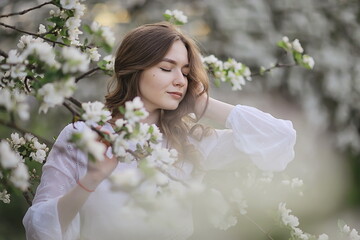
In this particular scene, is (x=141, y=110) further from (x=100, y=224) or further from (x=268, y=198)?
(x=268, y=198)

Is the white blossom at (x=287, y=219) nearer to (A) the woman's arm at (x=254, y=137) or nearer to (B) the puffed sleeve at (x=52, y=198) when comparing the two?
(A) the woman's arm at (x=254, y=137)

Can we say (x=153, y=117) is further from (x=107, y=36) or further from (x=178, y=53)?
(x=107, y=36)

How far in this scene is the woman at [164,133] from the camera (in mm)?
1924

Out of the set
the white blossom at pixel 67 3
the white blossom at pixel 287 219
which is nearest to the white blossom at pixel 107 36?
the white blossom at pixel 67 3

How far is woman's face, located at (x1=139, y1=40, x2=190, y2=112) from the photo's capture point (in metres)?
2.01

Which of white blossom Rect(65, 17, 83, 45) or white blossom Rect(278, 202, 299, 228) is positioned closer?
white blossom Rect(65, 17, 83, 45)

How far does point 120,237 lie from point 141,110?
671 millimetres

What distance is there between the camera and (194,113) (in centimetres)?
217

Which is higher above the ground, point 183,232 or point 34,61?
point 34,61

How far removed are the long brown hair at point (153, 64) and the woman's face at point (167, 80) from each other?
2 centimetres

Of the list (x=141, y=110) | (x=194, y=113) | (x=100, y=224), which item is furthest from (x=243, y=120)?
(x=141, y=110)

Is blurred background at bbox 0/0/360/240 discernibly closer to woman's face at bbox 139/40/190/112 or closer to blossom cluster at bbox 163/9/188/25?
woman's face at bbox 139/40/190/112

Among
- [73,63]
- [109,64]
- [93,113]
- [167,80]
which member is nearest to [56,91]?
[73,63]

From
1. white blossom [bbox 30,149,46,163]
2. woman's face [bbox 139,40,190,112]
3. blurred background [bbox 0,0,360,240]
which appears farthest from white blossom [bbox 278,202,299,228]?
blurred background [bbox 0,0,360,240]
